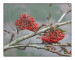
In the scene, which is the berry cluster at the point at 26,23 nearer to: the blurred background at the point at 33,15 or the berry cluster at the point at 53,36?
the blurred background at the point at 33,15

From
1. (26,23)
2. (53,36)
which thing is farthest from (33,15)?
(53,36)

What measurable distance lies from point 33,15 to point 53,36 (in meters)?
0.32

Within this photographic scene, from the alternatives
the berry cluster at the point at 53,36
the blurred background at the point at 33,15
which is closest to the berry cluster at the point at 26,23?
the blurred background at the point at 33,15

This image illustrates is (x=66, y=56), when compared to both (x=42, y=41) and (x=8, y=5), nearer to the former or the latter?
(x=42, y=41)

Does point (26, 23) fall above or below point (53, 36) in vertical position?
above

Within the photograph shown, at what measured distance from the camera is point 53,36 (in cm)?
143

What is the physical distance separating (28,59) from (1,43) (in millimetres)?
345

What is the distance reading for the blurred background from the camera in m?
1.50

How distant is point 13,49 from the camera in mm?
1510

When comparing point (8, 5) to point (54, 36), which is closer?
point (54, 36)

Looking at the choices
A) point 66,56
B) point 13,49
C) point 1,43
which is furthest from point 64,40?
point 1,43

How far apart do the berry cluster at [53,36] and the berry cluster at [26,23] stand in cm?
14

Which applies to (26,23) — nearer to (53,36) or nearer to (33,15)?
(33,15)

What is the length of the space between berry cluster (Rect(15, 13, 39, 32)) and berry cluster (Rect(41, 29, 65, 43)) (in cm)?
14
